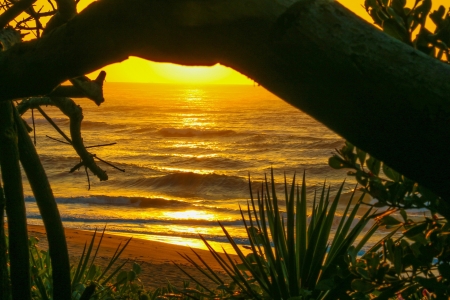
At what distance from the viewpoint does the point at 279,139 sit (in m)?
34.2

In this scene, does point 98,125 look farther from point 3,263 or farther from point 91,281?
point 3,263

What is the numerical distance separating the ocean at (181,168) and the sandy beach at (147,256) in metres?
1.11

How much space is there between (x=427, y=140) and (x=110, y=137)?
37950 millimetres

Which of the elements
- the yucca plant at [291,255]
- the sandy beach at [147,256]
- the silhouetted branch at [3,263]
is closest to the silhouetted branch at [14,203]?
the silhouetted branch at [3,263]

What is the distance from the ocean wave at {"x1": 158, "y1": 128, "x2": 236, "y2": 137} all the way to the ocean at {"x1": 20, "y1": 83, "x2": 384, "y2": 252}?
65 millimetres

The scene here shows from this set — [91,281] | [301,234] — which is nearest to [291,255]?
[301,234]

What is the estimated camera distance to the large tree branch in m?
1.00

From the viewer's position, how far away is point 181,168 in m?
27.6

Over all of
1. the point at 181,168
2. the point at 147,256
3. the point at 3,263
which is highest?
A: the point at 3,263

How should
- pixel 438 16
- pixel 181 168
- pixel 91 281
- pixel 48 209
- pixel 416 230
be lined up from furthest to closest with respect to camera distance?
pixel 181 168, pixel 91 281, pixel 48 209, pixel 416 230, pixel 438 16

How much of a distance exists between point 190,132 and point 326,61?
3791 cm

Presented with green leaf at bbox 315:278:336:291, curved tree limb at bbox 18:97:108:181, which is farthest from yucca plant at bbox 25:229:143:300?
green leaf at bbox 315:278:336:291

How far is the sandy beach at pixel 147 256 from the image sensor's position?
9.02 metres

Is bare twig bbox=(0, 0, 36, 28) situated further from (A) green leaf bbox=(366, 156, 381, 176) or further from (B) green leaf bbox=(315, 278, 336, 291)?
(B) green leaf bbox=(315, 278, 336, 291)
